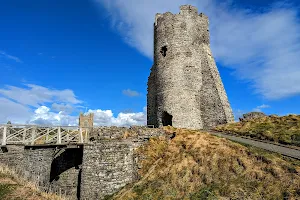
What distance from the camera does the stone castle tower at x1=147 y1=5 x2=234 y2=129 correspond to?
78.3 ft

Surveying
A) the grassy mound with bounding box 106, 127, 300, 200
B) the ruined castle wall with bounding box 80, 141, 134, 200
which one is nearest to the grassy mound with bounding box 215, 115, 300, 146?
the grassy mound with bounding box 106, 127, 300, 200

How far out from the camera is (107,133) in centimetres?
1836

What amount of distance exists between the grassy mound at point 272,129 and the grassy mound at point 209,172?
3153 mm

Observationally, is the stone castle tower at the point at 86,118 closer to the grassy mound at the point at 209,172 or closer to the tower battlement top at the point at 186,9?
the grassy mound at the point at 209,172

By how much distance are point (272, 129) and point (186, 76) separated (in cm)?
953

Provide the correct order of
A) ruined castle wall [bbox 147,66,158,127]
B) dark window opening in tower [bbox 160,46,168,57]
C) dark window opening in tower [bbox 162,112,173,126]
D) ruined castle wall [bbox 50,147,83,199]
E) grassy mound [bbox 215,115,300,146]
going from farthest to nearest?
ruined castle wall [bbox 147,66,158,127], dark window opening in tower [bbox 160,46,168,57], dark window opening in tower [bbox 162,112,173,126], ruined castle wall [bbox 50,147,83,199], grassy mound [bbox 215,115,300,146]

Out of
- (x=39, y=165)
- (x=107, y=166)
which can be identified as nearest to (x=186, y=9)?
(x=107, y=166)

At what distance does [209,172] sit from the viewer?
524 inches

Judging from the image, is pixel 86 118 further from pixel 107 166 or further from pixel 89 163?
pixel 107 166

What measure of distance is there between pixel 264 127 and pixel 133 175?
413 inches

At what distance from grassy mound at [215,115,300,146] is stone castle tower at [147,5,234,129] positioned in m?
2.90

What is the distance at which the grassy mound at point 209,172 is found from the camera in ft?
36.0

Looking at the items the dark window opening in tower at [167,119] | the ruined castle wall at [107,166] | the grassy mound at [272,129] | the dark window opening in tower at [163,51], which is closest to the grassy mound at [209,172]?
the ruined castle wall at [107,166]

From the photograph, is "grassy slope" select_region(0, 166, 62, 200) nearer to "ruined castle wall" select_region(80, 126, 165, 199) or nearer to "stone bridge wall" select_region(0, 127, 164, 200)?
"stone bridge wall" select_region(0, 127, 164, 200)
